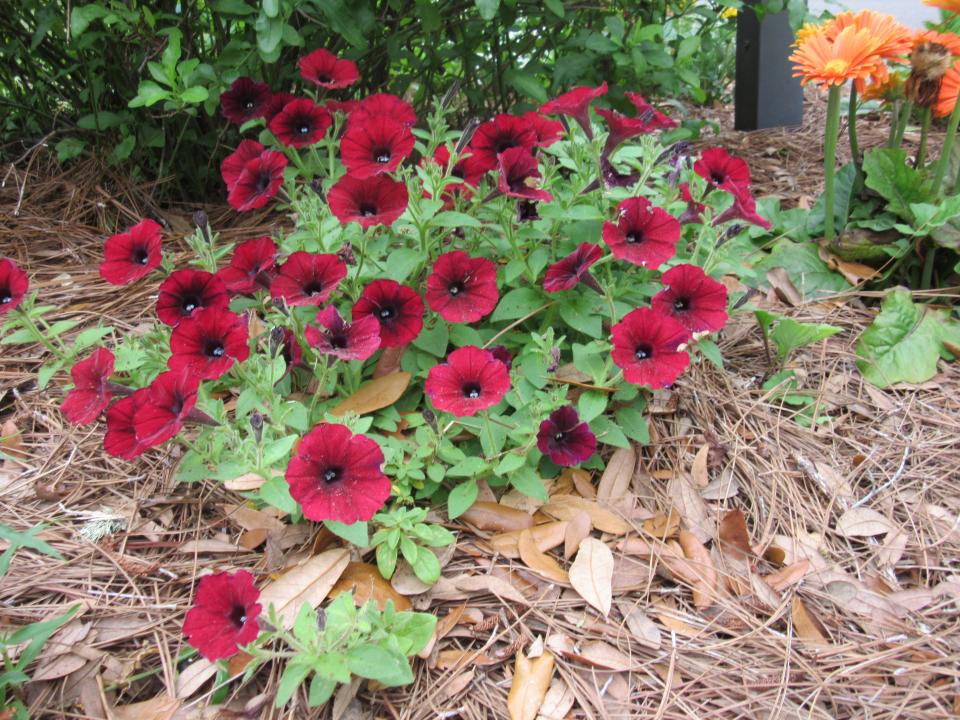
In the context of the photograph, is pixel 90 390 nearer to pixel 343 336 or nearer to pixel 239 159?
pixel 343 336

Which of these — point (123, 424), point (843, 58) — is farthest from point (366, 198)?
point (843, 58)

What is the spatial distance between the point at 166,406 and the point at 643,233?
44.1 inches

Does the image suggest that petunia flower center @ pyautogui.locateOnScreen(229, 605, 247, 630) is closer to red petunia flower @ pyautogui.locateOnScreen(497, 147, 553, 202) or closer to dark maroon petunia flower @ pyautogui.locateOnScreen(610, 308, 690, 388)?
dark maroon petunia flower @ pyautogui.locateOnScreen(610, 308, 690, 388)

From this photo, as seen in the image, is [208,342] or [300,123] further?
[300,123]

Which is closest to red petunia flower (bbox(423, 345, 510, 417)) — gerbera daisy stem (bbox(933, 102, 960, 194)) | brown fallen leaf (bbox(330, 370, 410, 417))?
brown fallen leaf (bbox(330, 370, 410, 417))

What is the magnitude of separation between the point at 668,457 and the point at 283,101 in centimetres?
146

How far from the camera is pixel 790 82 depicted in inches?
144

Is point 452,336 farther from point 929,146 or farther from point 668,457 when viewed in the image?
point 929,146

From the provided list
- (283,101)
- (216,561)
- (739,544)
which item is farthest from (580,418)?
(283,101)

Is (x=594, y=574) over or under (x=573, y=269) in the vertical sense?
under

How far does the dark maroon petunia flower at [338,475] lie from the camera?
1.39m

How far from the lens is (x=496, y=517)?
171cm

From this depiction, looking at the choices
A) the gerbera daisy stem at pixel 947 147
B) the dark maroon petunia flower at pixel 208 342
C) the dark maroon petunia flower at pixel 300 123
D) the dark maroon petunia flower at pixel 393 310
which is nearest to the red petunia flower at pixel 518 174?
the dark maroon petunia flower at pixel 393 310

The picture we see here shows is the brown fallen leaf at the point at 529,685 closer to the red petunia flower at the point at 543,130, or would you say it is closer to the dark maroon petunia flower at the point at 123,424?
the dark maroon petunia flower at the point at 123,424
